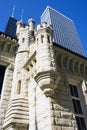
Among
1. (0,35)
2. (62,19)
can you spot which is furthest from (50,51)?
(62,19)

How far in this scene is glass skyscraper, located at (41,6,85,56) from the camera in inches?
2338

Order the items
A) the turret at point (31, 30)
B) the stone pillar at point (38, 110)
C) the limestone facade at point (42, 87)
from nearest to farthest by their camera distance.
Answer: the stone pillar at point (38, 110), the limestone facade at point (42, 87), the turret at point (31, 30)

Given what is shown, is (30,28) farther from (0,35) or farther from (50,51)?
(50,51)

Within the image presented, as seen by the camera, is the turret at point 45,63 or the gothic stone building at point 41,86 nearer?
the gothic stone building at point 41,86

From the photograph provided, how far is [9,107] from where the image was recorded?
25.8 feet

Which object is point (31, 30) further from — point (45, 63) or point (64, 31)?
point (64, 31)

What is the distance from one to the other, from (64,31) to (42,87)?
2382 inches

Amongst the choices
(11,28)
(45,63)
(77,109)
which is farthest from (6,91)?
(11,28)

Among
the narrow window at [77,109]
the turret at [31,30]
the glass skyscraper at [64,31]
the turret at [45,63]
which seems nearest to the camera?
the turret at [45,63]

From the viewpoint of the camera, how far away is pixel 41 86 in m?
7.01

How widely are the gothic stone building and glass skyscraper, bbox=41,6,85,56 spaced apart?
4707 cm

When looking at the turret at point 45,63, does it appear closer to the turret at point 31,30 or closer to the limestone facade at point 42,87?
the limestone facade at point 42,87

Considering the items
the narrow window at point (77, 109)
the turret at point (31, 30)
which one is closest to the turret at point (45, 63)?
the narrow window at point (77, 109)

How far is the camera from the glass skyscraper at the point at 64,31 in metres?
59.4
